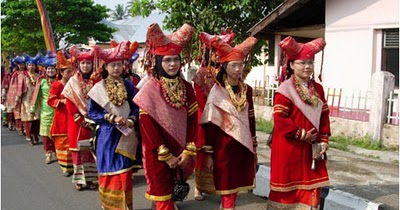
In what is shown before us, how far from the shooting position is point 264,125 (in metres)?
11.3

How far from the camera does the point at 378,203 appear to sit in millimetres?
4684

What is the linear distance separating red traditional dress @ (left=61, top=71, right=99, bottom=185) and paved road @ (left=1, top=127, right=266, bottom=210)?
27 cm

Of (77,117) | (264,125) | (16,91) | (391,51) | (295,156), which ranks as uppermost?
(391,51)

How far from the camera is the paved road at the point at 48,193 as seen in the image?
581 cm

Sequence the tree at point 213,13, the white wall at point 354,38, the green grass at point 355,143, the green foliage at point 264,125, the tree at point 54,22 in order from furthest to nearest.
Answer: the tree at point 54,22 → the tree at point 213,13 → the green foliage at point 264,125 → the white wall at point 354,38 → the green grass at point 355,143

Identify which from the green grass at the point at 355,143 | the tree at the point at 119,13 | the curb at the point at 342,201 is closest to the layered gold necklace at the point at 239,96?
the curb at the point at 342,201

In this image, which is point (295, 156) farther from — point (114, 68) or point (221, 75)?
point (114, 68)

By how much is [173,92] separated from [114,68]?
0.97 metres

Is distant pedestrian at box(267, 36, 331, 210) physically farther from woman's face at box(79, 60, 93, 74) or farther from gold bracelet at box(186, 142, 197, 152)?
woman's face at box(79, 60, 93, 74)

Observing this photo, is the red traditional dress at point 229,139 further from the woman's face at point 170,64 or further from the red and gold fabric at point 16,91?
the red and gold fabric at point 16,91

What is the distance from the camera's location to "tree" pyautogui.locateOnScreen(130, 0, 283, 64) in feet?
40.7

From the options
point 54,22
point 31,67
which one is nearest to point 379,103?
point 31,67

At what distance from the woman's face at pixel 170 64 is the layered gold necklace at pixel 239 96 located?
0.66 metres

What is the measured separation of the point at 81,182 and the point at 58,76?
6.73 feet
